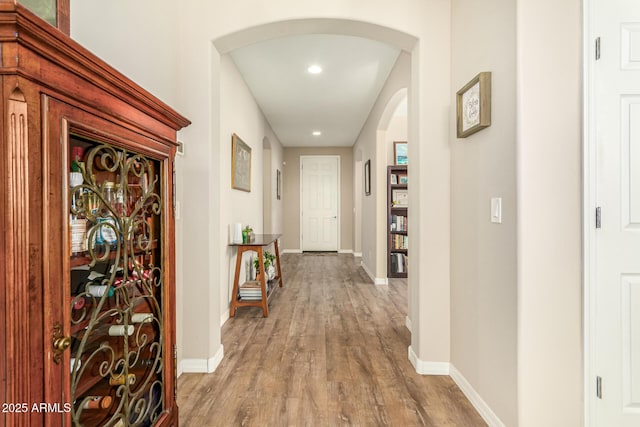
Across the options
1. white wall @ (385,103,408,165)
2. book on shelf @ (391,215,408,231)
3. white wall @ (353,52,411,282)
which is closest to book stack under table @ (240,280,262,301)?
white wall @ (353,52,411,282)

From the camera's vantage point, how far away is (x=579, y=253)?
4.74 feet

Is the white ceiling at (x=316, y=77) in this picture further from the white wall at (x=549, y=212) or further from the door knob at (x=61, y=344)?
the door knob at (x=61, y=344)

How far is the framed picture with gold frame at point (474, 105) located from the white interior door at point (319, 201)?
6.40m

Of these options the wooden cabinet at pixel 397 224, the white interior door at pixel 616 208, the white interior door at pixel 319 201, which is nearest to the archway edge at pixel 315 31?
the white interior door at pixel 616 208

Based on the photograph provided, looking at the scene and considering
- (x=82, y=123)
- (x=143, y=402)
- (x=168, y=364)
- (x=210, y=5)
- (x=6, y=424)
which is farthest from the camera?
(x=210, y=5)

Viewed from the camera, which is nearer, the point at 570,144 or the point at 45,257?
the point at 45,257

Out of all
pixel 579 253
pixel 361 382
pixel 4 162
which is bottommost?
pixel 361 382

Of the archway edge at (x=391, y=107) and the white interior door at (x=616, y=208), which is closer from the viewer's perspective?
the white interior door at (x=616, y=208)

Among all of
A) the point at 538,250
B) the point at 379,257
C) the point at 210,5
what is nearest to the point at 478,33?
the point at 538,250

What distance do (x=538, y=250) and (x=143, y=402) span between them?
163 centimetres

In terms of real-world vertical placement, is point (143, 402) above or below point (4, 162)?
below

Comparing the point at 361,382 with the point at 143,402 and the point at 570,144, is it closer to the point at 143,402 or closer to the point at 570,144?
the point at 143,402

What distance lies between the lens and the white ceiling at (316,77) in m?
3.20

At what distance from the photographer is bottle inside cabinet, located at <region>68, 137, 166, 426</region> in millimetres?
826
